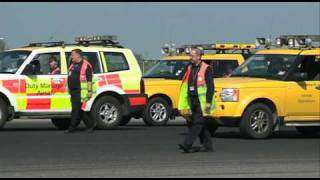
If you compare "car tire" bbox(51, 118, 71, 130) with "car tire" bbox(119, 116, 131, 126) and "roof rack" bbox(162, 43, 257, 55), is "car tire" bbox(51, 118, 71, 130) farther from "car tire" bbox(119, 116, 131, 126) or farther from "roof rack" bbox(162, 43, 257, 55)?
"roof rack" bbox(162, 43, 257, 55)

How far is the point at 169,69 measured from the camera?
65.0 ft

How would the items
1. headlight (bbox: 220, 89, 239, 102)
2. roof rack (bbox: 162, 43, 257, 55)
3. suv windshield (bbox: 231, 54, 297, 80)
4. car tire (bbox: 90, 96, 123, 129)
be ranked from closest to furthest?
headlight (bbox: 220, 89, 239, 102), suv windshield (bbox: 231, 54, 297, 80), car tire (bbox: 90, 96, 123, 129), roof rack (bbox: 162, 43, 257, 55)

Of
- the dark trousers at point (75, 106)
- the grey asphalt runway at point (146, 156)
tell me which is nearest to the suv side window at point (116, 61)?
the dark trousers at point (75, 106)

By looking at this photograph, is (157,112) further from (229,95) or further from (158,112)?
(229,95)

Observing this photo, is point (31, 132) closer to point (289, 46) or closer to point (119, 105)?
point (119, 105)

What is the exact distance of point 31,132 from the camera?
15.8 metres

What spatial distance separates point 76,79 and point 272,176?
6.86 m

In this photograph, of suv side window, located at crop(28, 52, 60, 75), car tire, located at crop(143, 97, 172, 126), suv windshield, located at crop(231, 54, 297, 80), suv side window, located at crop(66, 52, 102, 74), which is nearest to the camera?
suv windshield, located at crop(231, 54, 297, 80)

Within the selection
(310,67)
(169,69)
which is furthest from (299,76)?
(169,69)

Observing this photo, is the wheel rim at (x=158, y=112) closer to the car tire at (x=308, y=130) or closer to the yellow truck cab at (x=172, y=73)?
the yellow truck cab at (x=172, y=73)

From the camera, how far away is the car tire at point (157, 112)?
61.5ft

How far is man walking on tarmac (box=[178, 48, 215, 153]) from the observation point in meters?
11.6

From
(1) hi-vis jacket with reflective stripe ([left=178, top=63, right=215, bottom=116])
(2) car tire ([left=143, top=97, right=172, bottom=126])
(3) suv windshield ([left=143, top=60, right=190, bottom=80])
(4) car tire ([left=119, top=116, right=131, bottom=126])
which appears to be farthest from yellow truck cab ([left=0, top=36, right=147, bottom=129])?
(1) hi-vis jacket with reflective stripe ([left=178, top=63, right=215, bottom=116])

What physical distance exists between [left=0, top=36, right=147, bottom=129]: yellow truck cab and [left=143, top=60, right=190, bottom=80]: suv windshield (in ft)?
8.34
